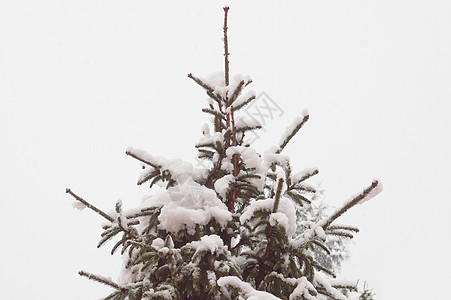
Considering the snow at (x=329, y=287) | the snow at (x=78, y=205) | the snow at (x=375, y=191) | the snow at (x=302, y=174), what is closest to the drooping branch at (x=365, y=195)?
the snow at (x=375, y=191)

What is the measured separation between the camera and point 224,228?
9.02 ft

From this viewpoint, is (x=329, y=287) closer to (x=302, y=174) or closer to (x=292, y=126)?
(x=302, y=174)

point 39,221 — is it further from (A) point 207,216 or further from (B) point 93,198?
(A) point 207,216

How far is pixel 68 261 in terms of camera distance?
9431 centimetres

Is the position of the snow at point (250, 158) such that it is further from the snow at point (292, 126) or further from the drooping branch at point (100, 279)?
the drooping branch at point (100, 279)

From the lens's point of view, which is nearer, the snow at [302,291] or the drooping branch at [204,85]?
the snow at [302,291]

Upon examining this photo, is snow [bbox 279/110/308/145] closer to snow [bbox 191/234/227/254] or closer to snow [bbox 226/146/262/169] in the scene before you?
snow [bbox 226/146/262/169]

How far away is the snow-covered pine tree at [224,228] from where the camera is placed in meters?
2.24

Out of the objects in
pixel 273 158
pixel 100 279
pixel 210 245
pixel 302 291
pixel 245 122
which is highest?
pixel 245 122

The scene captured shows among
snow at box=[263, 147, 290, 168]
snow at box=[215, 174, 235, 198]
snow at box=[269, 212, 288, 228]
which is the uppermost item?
snow at box=[263, 147, 290, 168]

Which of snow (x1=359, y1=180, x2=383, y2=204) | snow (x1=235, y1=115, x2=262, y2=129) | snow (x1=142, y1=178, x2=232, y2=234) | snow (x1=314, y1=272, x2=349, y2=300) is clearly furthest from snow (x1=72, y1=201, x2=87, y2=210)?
snow (x1=359, y1=180, x2=383, y2=204)

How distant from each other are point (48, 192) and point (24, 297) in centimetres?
13585

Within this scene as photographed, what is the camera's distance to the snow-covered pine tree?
2.24m

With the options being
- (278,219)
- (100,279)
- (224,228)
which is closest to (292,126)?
(278,219)
